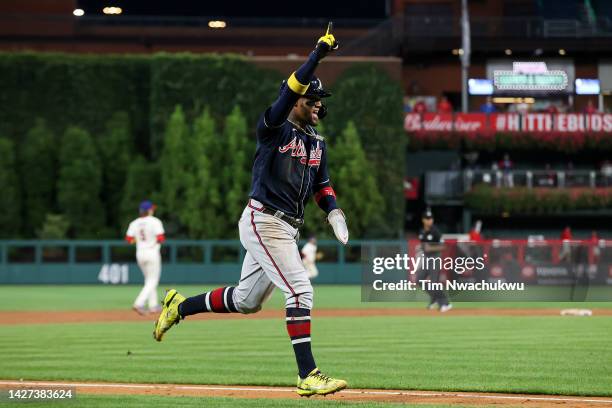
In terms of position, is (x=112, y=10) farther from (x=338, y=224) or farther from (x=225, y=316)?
(x=338, y=224)

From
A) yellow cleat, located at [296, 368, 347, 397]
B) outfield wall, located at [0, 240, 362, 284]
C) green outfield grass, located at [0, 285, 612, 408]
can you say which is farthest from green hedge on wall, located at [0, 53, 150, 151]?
yellow cleat, located at [296, 368, 347, 397]

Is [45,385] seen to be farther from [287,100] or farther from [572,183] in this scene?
[572,183]

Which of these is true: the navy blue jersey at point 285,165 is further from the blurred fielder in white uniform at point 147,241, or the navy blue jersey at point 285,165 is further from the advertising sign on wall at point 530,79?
the advertising sign on wall at point 530,79

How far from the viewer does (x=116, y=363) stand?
1331cm

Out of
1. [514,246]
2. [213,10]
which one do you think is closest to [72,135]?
[213,10]

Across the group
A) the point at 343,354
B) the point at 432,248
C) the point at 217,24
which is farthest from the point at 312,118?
the point at 217,24

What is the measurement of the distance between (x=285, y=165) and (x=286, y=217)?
1.45ft

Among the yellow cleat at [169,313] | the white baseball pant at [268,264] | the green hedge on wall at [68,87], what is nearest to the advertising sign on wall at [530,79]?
the green hedge on wall at [68,87]

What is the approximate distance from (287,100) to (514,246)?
2098 cm

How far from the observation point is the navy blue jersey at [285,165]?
375 inches

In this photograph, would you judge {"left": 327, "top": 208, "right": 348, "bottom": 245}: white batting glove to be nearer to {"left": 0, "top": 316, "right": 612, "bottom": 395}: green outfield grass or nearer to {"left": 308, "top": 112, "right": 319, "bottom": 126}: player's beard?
{"left": 308, "top": 112, "right": 319, "bottom": 126}: player's beard

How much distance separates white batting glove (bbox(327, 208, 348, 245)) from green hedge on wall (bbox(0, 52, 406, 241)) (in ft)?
123

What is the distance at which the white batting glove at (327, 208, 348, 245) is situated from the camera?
9.70 metres

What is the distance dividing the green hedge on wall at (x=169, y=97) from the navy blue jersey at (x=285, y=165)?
37.7 m
